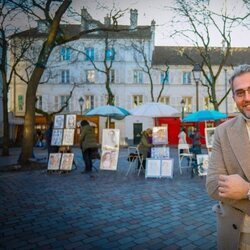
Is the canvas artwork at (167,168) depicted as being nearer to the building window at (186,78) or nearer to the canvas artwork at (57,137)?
the canvas artwork at (57,137)

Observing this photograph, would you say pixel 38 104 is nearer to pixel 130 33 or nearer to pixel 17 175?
pixel 130 33

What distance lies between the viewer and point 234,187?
1.48 m

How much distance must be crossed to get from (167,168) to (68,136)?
4.37m

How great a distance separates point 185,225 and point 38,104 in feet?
129

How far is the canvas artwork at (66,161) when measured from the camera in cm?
1240

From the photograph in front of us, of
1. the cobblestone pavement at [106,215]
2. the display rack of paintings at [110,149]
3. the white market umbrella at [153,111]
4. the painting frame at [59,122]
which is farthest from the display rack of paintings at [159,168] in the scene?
the painting frame at [59,122]

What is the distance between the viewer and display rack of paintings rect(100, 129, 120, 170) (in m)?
12.2

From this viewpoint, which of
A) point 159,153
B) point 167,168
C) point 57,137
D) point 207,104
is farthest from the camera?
point 207,104

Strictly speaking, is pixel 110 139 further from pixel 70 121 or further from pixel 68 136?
pixel 70 121

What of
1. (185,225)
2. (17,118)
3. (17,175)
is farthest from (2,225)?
(17,118)

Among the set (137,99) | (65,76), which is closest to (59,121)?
(137,99)

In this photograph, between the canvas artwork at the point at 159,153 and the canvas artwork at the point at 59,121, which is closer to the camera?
the canvas artwork at the point at 159,153

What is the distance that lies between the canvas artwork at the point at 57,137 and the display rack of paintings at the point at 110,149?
1862mm

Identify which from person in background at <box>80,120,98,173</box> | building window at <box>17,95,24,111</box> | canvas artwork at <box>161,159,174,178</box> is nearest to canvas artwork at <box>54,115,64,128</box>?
person in background at <box>80,120,98,173</box>
